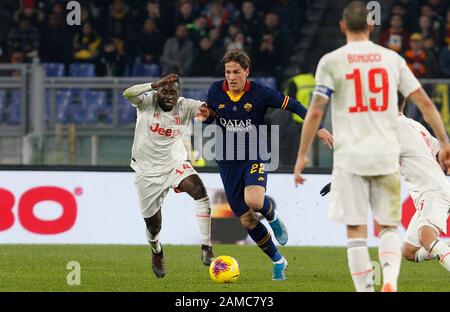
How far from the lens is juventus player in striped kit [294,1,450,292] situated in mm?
8414

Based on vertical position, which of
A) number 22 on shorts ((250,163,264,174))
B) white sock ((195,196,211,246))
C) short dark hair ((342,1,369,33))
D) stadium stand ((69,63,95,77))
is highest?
short dark hair ((342,1,369,33))

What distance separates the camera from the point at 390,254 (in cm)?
852

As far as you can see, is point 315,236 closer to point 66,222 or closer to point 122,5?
point 66,222

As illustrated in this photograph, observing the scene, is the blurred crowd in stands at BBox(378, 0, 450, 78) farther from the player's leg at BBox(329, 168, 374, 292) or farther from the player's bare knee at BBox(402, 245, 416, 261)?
the player's leg at BBox(329, 168, 374, 292)

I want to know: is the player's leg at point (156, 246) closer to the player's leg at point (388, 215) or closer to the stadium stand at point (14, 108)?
the player's leg at point (388, 215)

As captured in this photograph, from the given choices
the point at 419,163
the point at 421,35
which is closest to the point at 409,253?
the point at 419,163

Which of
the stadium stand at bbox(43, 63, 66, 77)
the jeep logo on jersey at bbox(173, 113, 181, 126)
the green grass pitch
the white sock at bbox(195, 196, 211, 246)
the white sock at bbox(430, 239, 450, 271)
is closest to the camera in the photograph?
the white sock at bbox(430, 239, 450, 271)

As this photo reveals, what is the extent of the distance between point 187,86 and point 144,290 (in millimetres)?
8263

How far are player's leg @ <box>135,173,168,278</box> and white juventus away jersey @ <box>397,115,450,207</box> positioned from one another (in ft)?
8.90

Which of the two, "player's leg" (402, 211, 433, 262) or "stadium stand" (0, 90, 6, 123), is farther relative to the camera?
"stadium stand" (0, 90, 6, 123)

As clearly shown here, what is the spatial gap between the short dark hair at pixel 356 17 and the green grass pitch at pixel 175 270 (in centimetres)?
299

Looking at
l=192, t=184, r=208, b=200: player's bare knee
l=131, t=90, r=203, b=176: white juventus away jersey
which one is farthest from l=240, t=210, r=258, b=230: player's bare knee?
l=131, t=90, r=203, b=176: white juventus away jersey

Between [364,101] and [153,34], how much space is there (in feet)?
41.8

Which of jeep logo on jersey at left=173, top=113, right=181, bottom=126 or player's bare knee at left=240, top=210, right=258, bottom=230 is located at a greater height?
jeep logo on jersey at left=173, top=113, right=181, bottom=126
